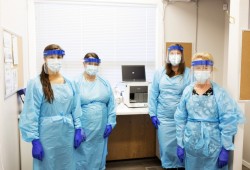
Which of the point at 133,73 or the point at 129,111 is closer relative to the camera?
the point at 129,111

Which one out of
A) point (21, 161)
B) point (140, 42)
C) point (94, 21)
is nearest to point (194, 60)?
point (140, 42)

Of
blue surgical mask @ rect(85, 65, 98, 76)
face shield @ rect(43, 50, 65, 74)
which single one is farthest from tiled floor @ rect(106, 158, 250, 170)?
face shield @ rect(43, 50, 65, 74)

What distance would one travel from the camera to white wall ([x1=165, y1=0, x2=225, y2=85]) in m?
3.54

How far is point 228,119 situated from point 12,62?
2026 mm

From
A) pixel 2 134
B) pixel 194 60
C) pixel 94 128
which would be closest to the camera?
pixel 2 134

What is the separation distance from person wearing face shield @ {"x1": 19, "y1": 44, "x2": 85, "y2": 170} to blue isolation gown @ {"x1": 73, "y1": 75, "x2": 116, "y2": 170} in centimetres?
41

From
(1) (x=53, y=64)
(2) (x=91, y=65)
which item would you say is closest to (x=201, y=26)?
(2) (x=91, y=65)

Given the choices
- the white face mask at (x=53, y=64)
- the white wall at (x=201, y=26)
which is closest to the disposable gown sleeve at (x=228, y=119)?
the white face mask at (x=53, y=64)

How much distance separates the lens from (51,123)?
6.57ft

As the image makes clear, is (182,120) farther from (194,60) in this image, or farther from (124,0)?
(124,0)

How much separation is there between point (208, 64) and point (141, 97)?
1261 millimetres

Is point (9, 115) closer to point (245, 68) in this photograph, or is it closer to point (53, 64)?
point (53, 64)

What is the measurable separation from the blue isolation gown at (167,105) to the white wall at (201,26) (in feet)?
3.38

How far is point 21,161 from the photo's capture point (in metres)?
2.59
